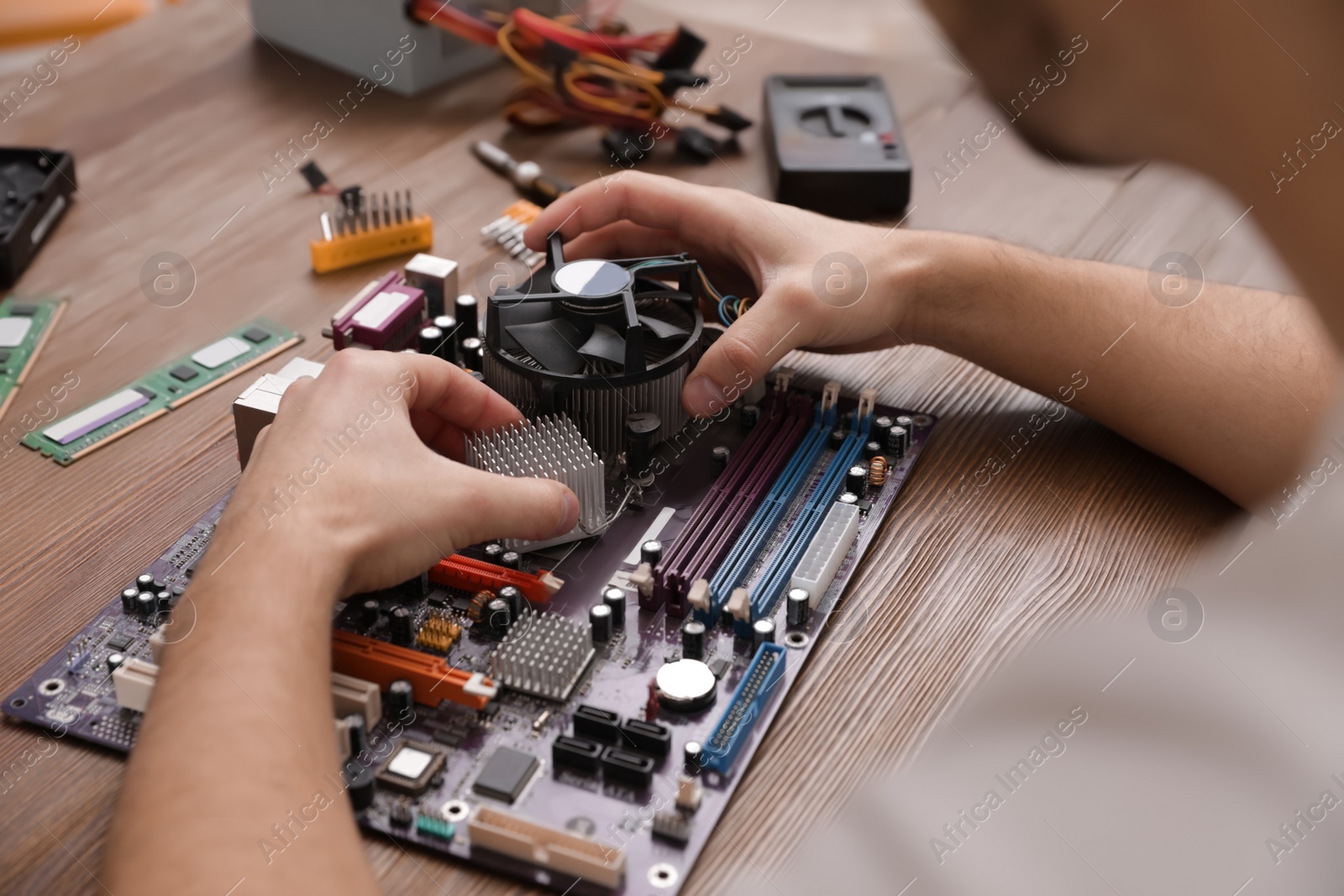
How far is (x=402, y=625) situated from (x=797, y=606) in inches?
20.6

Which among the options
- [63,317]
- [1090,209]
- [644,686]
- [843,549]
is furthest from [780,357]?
[63,317]

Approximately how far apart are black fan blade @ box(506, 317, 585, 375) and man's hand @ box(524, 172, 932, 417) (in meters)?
0.18

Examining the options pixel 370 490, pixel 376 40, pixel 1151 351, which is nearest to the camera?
pixel 370 490

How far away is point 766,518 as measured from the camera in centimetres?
170

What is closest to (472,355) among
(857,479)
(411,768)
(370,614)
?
(370,614)

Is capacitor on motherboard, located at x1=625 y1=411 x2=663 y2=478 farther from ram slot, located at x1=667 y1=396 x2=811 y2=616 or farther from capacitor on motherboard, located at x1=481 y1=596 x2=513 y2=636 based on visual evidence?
capacitor on motherboard, located at x1=481 y1=596 x2=513 y2=636

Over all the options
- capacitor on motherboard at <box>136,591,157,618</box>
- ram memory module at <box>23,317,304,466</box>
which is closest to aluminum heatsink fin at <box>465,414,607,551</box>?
capacitor on motherboard at <box>136,591,157,618</box>

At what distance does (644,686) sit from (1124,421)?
950 mm

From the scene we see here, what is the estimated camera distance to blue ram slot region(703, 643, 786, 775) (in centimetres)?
135

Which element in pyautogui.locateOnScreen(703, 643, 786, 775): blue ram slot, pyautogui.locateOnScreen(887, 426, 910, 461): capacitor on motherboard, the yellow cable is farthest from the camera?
the yellow cable

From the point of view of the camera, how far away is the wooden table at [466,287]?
1381 mm

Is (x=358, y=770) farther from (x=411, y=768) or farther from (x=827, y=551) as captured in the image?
(x=827, y=551)

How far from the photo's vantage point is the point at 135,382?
2.00 metres

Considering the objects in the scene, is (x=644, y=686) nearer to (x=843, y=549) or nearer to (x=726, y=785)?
(x=726, y=785)
